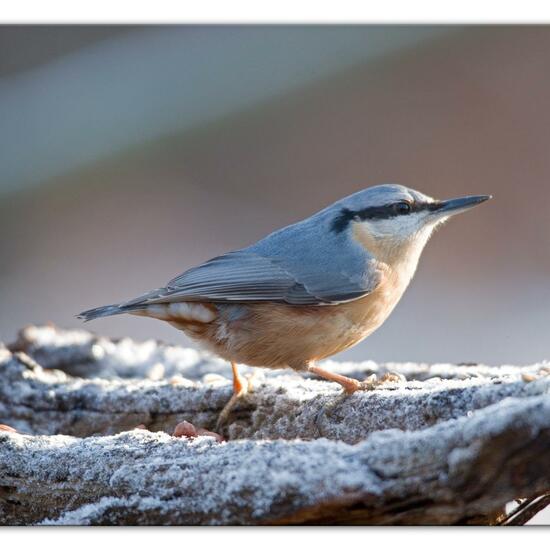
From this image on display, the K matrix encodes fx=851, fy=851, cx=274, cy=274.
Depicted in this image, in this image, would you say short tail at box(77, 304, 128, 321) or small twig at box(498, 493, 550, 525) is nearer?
small twig at box(498, 493, 550, 525)

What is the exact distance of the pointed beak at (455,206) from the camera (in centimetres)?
233

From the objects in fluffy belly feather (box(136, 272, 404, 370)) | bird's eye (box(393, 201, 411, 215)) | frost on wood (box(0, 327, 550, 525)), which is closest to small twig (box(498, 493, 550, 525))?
frost on wood (box(0, 327, 550, 525))

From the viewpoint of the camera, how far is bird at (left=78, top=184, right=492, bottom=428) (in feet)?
7.75

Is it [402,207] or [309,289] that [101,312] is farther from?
[402,207]

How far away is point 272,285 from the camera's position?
242 centimetres

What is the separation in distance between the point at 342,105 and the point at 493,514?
1.79 meters

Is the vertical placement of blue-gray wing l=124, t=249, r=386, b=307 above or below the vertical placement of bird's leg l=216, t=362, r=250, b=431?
above

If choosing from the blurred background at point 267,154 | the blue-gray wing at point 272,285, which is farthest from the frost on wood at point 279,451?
the blurred background at point 267,154

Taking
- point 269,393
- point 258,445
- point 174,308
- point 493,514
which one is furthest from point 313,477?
point 174,308

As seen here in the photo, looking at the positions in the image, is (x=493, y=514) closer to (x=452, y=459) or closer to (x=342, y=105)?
(x=452, y=459)

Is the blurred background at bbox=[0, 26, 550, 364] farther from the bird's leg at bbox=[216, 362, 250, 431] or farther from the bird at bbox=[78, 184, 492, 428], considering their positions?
the bird's leg at bbox=[216, 362, 250, 431]

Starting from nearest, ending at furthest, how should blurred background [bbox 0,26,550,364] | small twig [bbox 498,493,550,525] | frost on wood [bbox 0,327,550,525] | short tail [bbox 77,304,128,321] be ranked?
1. frost on wood [bbox 0,327,550,525]
2. small twig [bbox 498,493,550,525]
3. short tail [bbox 77,304,128,321]
4. blurred background [bbox 0,26,550,364]

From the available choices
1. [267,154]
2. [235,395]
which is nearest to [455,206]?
[235,395]

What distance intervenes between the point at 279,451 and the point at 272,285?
2.80ft
